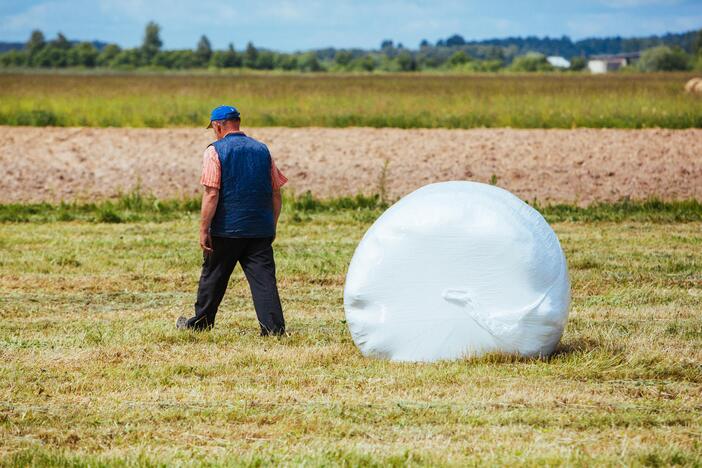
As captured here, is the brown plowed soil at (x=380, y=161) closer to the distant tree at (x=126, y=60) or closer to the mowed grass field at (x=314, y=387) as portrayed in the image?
the mowed grass field at (x=314, y=387)

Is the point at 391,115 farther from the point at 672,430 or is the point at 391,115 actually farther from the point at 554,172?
the point at 672,430

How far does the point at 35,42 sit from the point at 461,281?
13369 centimetres

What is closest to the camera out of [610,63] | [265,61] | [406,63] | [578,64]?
[406,63]

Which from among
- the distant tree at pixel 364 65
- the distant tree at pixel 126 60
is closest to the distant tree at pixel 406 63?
the distant tree at pixel 364 65

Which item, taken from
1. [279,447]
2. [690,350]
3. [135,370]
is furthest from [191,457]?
[690,350]

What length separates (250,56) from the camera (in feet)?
393

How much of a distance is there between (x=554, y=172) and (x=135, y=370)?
13.8m

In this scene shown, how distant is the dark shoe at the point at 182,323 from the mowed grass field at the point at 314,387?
150 millimetres

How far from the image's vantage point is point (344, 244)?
13.7 m

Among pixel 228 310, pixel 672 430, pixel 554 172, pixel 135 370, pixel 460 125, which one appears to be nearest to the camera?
pixel 672 430

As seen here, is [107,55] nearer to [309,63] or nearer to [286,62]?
[286,62]

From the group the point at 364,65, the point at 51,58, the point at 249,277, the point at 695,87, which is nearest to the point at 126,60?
the point at 51,58

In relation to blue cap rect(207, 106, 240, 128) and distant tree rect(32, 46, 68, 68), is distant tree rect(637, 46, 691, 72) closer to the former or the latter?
distant tree rect(32, 46, 68, 68)

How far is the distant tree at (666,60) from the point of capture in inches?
4134
